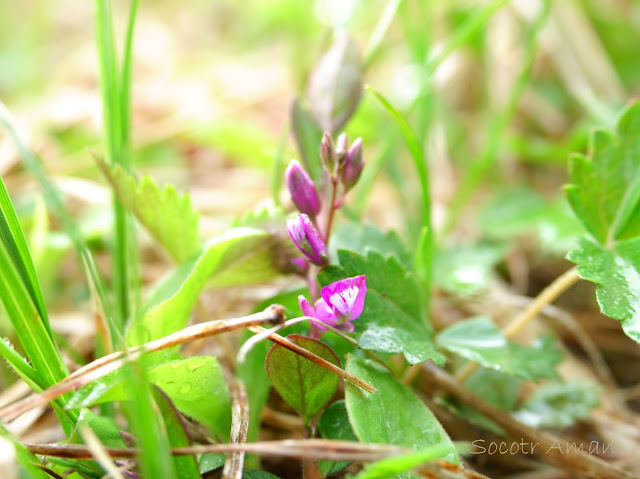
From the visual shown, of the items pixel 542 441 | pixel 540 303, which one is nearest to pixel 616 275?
pixel 540 303

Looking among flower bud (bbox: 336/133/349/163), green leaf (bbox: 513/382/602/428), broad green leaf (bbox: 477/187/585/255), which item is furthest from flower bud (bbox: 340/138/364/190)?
broad green leaf (bbox: 477/187/585/255)

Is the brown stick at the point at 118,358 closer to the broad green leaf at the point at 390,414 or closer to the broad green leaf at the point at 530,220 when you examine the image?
the broad green leaf at the point at 390,414

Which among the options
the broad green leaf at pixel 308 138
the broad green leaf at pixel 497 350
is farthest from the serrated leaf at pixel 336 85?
the broad green leaf at pixel 497 350

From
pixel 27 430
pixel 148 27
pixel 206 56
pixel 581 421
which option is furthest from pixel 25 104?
pixel 581 421

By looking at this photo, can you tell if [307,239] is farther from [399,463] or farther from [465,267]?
[465,267]

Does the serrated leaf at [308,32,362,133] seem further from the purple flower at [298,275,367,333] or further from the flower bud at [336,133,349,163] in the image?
the purple flower at [298,275,367,333]
